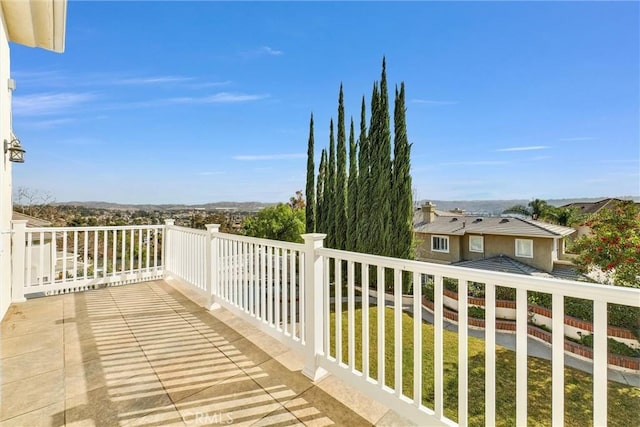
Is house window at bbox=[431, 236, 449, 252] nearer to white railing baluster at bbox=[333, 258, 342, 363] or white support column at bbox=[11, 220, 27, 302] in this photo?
white railing baluster at bbox=[333, 258, 342, 363]

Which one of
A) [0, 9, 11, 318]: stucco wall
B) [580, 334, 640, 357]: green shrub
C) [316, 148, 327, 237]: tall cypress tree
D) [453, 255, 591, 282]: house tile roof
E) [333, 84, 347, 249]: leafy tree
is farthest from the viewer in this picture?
[453, 255, 591, 282]: house tile roof

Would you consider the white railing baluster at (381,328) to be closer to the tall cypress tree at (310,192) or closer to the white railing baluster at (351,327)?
the white railing baluster at (351,327)

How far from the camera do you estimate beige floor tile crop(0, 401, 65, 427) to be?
1.67 metres

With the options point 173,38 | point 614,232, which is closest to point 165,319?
point 173,38

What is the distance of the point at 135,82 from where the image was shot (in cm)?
714

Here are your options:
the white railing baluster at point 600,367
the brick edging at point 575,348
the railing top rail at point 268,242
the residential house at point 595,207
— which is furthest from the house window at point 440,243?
the white railing baluster at point 600,367

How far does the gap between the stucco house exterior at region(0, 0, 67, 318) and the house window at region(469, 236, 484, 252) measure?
18.5 m

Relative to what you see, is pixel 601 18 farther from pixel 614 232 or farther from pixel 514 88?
pixel 514 88

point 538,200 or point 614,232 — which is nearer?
point 614,232

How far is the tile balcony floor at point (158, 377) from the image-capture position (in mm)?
1750

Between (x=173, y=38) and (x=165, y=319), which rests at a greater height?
(x=173, y=38)

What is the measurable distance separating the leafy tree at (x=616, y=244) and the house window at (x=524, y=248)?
26.8 feet

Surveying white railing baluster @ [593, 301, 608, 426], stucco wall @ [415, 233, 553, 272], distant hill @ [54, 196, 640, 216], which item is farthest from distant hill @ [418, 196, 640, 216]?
white railing baluster @ [593, 301, 608, 426]

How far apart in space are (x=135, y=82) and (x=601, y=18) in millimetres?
11498
